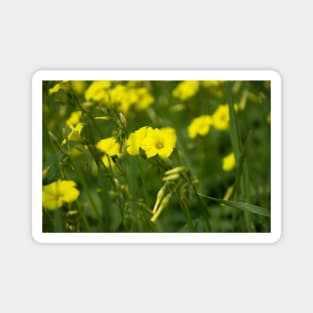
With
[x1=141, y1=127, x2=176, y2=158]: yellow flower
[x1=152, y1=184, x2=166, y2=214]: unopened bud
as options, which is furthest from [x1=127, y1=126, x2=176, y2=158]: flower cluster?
[x1=152, y1=184, x2=166, y2=214]: unopened bud

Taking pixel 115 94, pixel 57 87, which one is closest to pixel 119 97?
pixel 115 94

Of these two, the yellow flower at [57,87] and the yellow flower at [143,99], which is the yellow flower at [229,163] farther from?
the yellow flower at [57,87]

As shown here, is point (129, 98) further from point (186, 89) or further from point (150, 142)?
point (150, 142)

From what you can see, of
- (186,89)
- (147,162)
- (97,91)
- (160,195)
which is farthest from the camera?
(186,89)

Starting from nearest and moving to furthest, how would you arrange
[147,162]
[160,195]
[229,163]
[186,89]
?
Result: [160,195]
[147,162]
[229,163]
[186,89]

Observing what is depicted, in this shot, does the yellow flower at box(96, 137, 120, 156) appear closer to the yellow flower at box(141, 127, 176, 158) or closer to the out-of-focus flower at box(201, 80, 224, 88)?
the yellow flower at box(141, 127, 176, 158)
